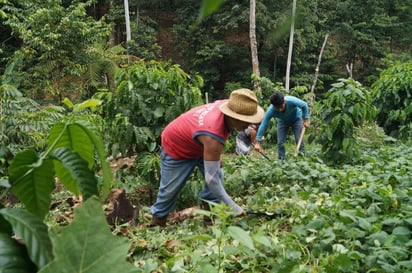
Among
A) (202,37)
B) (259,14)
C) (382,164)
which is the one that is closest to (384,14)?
(259,14)

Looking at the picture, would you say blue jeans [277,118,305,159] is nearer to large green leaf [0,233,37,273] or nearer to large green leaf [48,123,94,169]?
large green leaf [48,123,94,169]

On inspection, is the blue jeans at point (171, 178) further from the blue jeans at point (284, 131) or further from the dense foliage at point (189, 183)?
the blue jeans at point (284, 131)

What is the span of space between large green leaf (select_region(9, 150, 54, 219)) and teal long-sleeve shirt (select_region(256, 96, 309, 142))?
5.11m

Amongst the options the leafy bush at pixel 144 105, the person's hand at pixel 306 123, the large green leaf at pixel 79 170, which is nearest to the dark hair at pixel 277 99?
the person's hand at pixel 306 123

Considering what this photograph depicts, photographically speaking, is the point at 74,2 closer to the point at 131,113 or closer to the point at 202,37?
the point at 202,37

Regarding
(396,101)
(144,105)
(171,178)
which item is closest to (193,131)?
(171,178)

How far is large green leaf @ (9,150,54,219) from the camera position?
790mm

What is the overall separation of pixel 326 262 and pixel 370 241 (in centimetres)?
30

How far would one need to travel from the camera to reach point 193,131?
120 inches

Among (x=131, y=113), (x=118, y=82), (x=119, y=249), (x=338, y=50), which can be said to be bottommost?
(x=338, y=50)

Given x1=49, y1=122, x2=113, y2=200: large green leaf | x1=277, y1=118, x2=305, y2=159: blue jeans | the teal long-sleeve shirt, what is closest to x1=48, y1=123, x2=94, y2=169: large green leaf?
x1=49, y1=122, x2=113, y2=200: large green leaf

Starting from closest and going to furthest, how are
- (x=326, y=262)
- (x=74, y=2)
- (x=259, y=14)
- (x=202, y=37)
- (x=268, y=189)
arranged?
1. (x=326, y=262)
2. (x=268, y=189)
3. (x=74, y=2)
4. (x=259, y=14)
5. (x=202, y=37)

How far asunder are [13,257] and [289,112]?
18.1 ft

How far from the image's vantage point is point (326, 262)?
1910 millimetres
